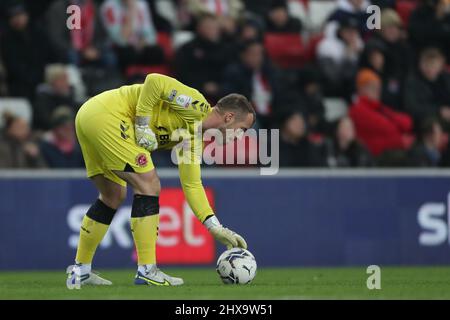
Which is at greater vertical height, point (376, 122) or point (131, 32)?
point (131, 32)

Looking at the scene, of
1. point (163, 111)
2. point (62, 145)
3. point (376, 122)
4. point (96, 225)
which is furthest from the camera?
point (376, 122)

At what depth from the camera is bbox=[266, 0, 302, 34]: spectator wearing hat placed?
55.7 ft

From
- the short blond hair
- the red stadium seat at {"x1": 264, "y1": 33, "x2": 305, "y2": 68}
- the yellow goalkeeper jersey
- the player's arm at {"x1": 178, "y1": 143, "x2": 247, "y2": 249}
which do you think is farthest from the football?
the red stadium seat at {"x1": 264, "y1": 33, "x2": 305, "y2": 68}

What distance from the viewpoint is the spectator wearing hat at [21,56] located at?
1538 centimetres

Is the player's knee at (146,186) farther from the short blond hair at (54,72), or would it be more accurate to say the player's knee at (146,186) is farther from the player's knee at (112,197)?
the short blond hair at (54,72)

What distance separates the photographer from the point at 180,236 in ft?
44.7

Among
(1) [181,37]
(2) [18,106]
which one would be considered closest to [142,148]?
(2) [18,106]

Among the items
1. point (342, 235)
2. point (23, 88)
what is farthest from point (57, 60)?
point (342, 235)

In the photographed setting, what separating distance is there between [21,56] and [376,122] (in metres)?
4.83

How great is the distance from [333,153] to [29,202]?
4243 mm

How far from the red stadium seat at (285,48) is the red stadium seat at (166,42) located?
1.52 meters

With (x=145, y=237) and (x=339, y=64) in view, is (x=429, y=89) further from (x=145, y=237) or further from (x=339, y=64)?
(x=145, y=237)

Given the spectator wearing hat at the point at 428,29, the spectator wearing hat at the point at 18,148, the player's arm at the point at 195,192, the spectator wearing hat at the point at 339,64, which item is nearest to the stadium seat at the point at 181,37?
the spectator wearing hat at the point at 339,64

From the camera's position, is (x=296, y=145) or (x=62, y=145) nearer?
(x=62, y=145)
